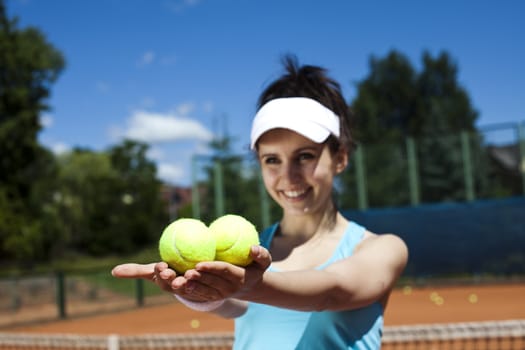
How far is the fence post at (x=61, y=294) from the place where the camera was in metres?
14.3

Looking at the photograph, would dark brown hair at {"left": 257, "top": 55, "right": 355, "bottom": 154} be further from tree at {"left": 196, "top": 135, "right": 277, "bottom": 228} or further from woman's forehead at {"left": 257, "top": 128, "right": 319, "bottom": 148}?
tree at {"left": 196, "top": 135, "right": 277, "bottom": 228}

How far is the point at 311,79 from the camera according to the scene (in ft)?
6.78

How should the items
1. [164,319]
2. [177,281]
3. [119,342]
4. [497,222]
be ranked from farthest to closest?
[497,222], [164,319], [119,342], [177,281]

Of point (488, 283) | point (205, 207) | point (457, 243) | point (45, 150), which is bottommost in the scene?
point (488, 283)

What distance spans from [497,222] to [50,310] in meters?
11.9

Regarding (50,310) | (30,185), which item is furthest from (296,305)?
(30,185)

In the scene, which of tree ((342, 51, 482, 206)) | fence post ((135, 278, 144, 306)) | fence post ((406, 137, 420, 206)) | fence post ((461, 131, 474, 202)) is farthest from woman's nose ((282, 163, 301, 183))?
tree ((342, 51, 482, 206))

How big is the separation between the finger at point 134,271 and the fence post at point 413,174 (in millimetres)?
17085

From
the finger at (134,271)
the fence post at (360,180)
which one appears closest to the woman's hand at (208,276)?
the finger at (134,271)

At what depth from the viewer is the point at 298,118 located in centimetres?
180

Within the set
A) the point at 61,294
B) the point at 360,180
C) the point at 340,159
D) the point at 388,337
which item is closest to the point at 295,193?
the point at 340,159

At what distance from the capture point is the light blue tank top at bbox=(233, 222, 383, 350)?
1.71 m

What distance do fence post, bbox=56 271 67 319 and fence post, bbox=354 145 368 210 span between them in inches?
335

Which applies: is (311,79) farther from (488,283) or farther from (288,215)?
(488,283)
